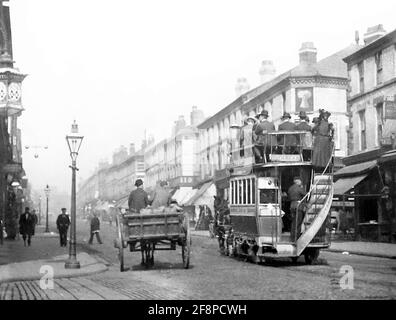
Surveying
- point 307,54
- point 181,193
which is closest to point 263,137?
point 307,54

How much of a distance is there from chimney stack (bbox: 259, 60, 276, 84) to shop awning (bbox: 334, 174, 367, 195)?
20.9 m

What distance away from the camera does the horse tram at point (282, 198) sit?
46.3 feet

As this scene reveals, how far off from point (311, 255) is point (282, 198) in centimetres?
158

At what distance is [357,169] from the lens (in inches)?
1062

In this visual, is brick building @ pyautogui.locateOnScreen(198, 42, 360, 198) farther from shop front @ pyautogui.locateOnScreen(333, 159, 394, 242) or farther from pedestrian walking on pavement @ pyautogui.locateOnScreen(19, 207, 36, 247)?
pedestrian walking on pavement @ pyautogui.locateOnScreen(19, 207, 36, 247)

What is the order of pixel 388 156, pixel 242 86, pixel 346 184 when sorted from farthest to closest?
pixel 242 86
pixel 346 184
pixel 388 156

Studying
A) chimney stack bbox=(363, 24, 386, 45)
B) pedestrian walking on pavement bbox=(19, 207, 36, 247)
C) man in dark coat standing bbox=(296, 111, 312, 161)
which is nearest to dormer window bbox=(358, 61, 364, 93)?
chimney stack bbox=(363, 24, 386, 45)

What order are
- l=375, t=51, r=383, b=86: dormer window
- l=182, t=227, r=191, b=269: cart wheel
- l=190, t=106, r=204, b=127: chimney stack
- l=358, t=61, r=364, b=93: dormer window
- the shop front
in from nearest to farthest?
1. l=182, t=227, r=191, b=269: cart wheel
2. the shop front
3. l=375, t=51, r=383, b=86: dormer window
4. l=358, t=61, r=364, b=93: dormer window
5. l=190, t=106, r=204, b=127: chimney stack

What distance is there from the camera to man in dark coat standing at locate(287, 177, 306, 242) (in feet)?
45.9

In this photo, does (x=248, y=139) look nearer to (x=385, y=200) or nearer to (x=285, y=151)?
(x=285, y=151)

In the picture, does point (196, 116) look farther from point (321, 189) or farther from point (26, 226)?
point (321, 189)

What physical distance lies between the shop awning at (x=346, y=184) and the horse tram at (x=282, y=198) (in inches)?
450

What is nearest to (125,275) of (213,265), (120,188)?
(213,265)
